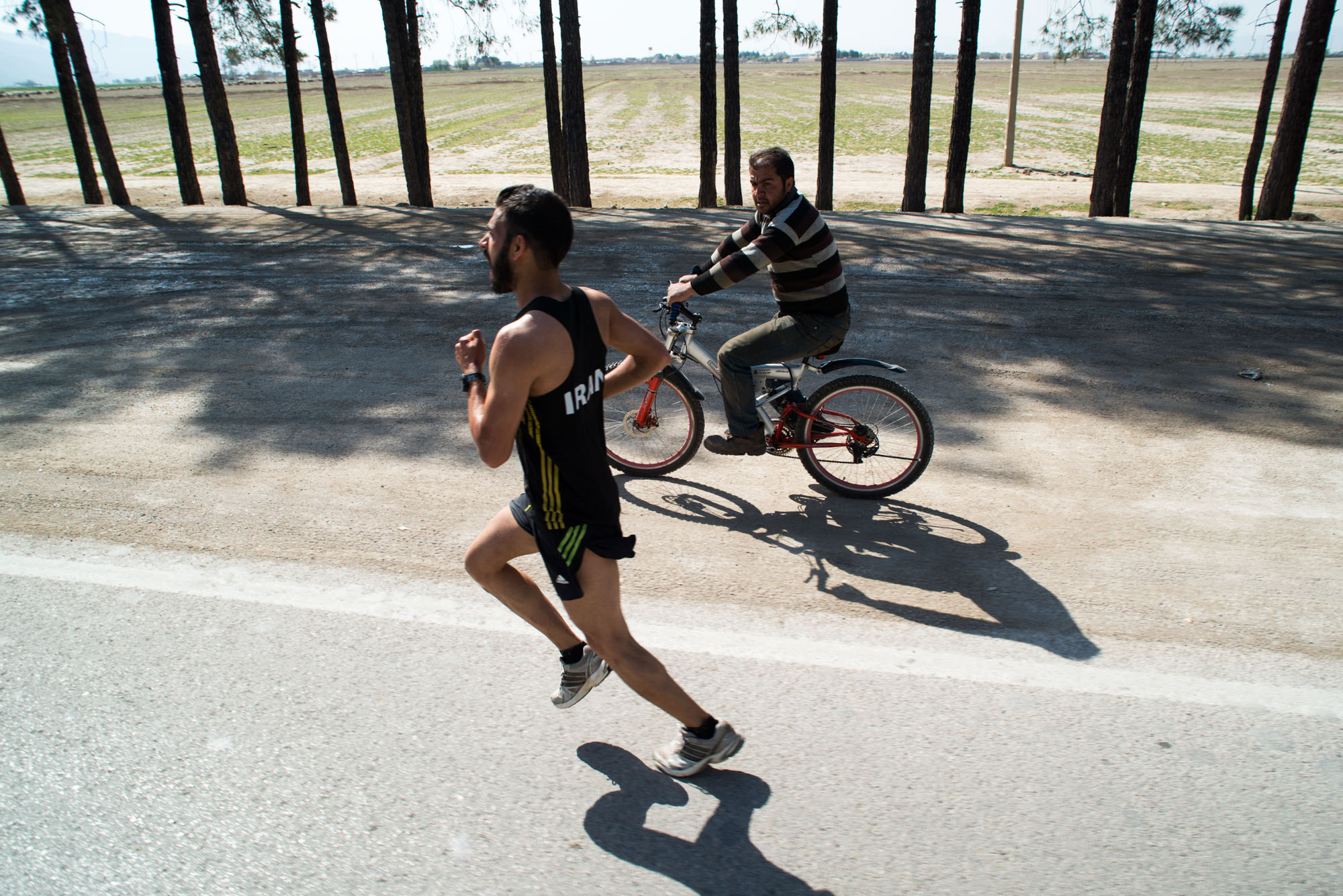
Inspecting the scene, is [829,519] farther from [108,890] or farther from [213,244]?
[213,244]

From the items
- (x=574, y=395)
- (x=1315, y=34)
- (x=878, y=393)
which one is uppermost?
(x=1315, y=34)

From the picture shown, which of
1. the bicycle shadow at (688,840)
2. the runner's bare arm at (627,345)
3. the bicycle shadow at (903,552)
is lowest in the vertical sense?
the bicycle shadow at (903,552)

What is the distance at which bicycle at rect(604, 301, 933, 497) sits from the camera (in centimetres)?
494

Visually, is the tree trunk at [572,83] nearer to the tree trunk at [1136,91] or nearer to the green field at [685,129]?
the tree trunk at [1136,91]

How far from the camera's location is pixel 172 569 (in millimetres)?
4215

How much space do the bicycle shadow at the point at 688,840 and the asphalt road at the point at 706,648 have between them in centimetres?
1

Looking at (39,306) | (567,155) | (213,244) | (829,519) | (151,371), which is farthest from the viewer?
(567,155)

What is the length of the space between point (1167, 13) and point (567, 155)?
1320cm

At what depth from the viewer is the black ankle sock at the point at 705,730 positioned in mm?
2818

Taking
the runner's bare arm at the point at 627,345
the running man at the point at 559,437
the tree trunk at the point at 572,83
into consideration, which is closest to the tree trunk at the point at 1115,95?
the tree trunk at the point at 572,83

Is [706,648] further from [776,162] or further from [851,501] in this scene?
[776,162]

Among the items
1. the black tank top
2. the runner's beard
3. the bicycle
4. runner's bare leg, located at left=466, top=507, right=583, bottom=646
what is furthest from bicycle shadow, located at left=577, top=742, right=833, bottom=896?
the bicycle

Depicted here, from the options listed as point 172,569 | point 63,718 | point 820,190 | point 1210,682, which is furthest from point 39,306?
point 820,190

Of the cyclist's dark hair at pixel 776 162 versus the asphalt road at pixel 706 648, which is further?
the cyclist's dark hair at pixel 776 162
